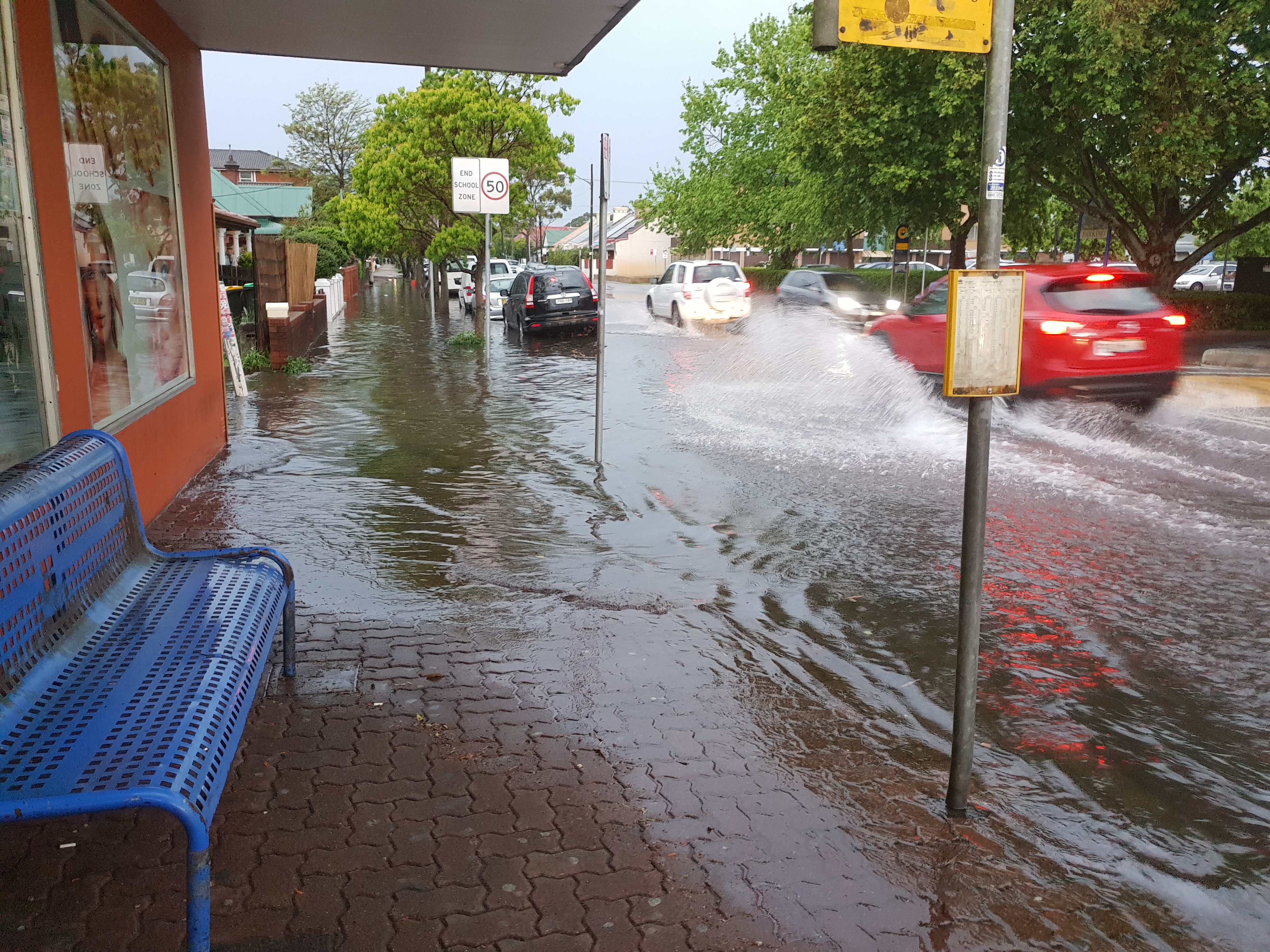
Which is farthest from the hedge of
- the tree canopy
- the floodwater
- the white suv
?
the floodwater

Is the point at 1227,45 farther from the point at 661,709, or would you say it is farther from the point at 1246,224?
the point at 661,709

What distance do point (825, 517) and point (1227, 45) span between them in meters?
17.9

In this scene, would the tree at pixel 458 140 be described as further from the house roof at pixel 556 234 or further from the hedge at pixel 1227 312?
the house roof at pixel 556 234

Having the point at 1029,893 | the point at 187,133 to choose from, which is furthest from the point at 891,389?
the point at 1029,893

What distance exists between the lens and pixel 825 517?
8.30 meters

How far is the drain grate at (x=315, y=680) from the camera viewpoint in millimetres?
4660

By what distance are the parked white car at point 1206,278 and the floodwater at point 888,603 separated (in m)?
43.7

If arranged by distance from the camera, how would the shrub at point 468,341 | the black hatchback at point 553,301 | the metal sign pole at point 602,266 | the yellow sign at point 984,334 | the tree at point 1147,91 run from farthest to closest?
the black hatchback at point 553,301 < the shrub at point 468,341 < the tree at point 1147,91 < the metal sign pole at point 602,266 < the yellow sign at point 984,334

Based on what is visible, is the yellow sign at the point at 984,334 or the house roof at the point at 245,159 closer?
the yellow sign at the point at 984,334

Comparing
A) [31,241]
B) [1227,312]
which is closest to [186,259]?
[31,241]

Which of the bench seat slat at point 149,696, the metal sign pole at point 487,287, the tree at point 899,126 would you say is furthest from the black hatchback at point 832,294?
the bench seat slat at point 149,696

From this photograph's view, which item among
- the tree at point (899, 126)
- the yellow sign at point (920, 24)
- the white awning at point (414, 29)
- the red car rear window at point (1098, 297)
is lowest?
the red car rear window at point (1098, 297)

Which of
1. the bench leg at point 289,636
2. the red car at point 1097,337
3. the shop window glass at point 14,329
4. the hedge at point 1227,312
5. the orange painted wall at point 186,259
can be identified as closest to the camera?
the bench leg at point 289,636

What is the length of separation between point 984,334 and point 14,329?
431 cm
